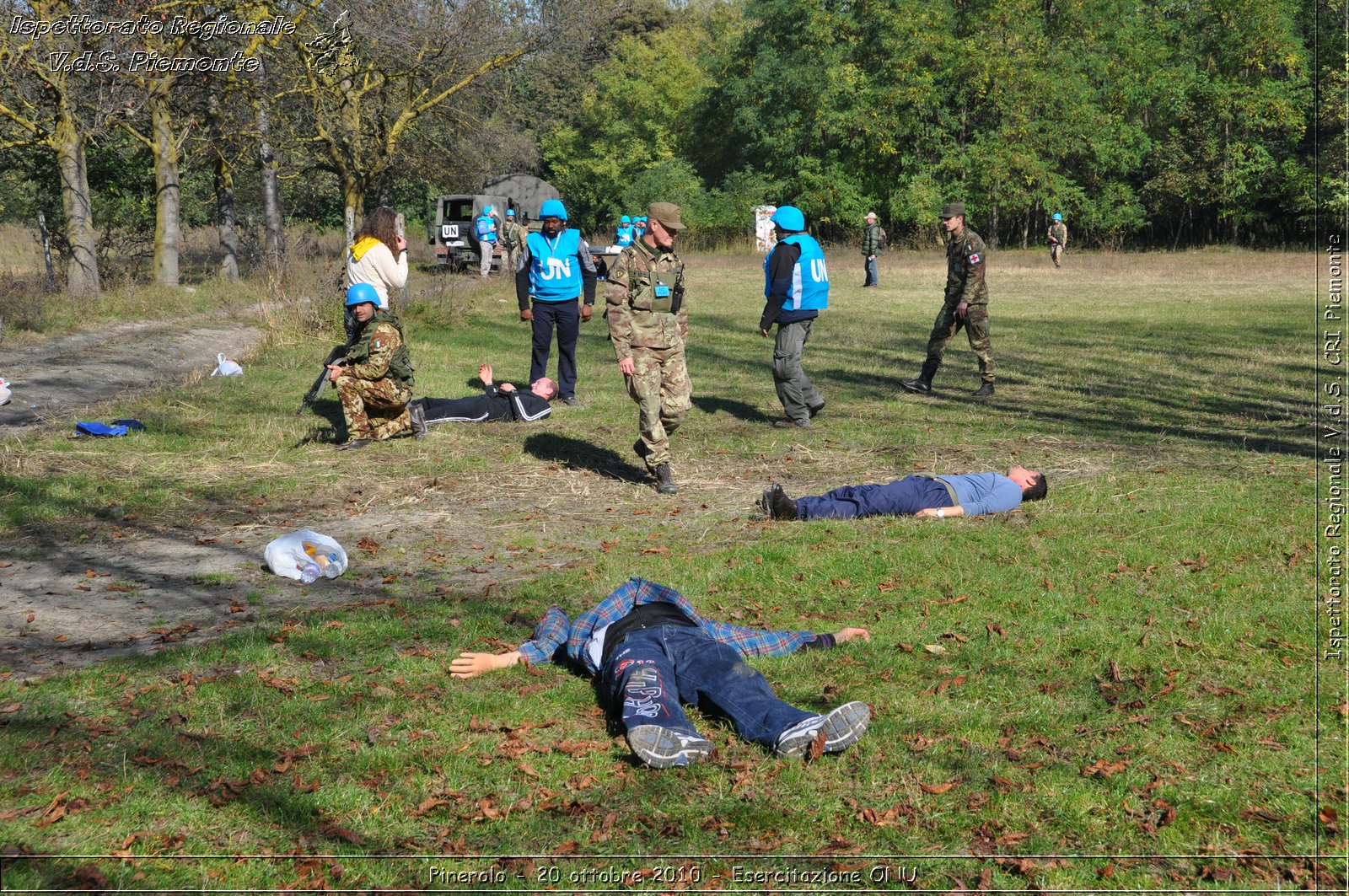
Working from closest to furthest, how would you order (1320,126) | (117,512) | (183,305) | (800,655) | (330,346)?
(800,655) < (117,512) < (330,346) < (183,305) < (1320,126)

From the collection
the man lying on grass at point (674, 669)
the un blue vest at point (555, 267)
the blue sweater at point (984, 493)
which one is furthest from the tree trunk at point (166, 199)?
the man lying on grass at point (674, 669)

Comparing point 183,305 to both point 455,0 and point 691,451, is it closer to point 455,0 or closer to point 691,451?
point 455,0

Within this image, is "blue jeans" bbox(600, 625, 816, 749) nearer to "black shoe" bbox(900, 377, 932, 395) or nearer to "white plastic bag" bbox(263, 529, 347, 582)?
"white plastic bag" bbox(263, 529, 347, 582)

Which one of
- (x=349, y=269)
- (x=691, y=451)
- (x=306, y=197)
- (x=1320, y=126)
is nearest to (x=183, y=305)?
(x=349, y=269)

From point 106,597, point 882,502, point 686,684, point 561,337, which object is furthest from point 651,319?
point 686,684

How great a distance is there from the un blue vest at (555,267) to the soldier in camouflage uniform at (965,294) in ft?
12.6

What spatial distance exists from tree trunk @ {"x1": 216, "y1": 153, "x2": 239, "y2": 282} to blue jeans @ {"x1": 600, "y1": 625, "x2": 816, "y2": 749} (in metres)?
22.8

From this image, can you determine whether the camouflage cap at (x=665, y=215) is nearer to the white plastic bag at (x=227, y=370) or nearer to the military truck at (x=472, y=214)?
the white plastic bag at (x=227, y=370)

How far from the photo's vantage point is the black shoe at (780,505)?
770 cm

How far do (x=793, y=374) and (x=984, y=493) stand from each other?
3.64 meters

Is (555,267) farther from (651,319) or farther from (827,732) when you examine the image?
(827,732)

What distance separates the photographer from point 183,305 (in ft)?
67.9

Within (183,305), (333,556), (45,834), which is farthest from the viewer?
(183,305)

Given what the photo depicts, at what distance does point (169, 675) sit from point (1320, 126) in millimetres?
49253
